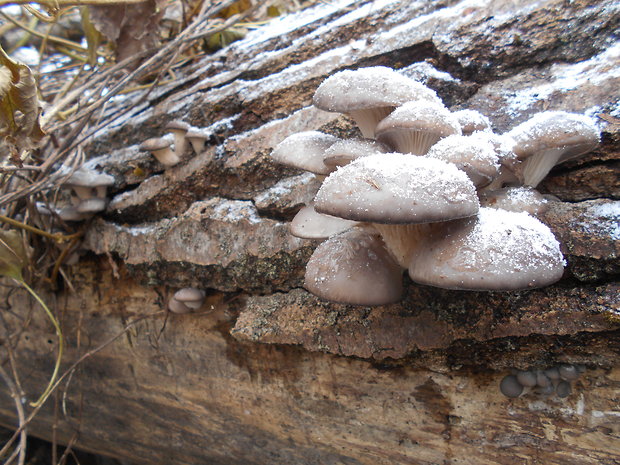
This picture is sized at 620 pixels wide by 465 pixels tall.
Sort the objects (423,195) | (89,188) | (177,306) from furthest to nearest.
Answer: (89,188), (177,306), (423,195)

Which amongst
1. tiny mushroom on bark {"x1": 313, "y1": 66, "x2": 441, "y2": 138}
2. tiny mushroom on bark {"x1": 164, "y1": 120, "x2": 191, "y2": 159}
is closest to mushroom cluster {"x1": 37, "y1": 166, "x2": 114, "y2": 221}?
tiny mushroom on bark {"x1": 164, "y1": 120, "x2": 191, "y2": 159}

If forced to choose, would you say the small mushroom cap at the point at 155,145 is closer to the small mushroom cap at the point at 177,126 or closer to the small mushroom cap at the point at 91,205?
the small mushroom cap at the point at 177,126

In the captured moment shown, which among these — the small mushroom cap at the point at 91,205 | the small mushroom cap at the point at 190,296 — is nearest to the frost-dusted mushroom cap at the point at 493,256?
the small mushroom cap at the point at 190,296

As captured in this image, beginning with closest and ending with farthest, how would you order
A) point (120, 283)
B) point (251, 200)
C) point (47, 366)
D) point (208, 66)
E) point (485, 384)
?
point (485, 384)
point (251, 200)
point (120, 283)
point (208, 66)
point (47, 366)

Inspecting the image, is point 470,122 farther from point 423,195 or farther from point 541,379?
point 541,379

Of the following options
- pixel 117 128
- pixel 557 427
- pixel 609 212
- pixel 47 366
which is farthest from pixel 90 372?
pixel 609 212

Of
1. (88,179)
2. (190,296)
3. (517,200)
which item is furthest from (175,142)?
(517,200)

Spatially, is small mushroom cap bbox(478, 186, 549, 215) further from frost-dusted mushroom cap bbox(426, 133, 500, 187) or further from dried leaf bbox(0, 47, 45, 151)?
dried leaf bbox(0, 47, 45, 151)

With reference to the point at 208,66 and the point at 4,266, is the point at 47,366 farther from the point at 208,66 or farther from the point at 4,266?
the point at 208,66
